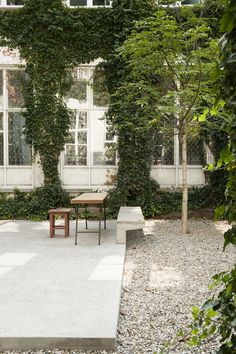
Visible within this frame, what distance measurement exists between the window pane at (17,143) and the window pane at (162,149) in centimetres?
332

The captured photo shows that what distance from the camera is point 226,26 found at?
115cm

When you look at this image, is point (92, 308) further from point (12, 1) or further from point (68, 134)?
point (12, 1)

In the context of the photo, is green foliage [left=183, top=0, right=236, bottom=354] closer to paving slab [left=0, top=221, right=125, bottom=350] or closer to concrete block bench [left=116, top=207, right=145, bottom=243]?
paving slab [left=0, top=221, right=125, bottom=350]

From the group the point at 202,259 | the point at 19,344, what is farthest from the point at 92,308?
the point at 202,259

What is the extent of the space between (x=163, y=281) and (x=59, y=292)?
54.0 inches

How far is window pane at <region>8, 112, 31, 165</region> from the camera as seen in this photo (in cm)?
1126

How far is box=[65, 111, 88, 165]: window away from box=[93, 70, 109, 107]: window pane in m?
0.49

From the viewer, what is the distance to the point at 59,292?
4281mm

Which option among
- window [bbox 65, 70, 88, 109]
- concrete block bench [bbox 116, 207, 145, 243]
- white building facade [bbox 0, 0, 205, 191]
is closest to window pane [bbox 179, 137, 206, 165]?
white building facade [bbox 0, 0, 205, 191]

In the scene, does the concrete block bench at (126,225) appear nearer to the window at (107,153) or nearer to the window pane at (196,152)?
the window at (107,153)

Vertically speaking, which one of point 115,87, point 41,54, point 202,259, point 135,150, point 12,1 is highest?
point 12,1

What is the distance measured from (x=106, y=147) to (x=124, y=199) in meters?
1.53

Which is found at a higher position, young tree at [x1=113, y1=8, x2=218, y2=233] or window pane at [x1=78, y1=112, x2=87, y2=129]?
young tree at [x1=113, y1=8, x2=218, y2=233]

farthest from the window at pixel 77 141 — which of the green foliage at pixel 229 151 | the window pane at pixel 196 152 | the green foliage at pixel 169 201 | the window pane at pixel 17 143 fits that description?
the green foliage at pixel 229 151
